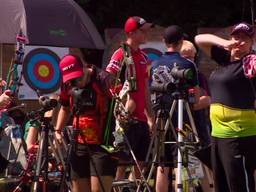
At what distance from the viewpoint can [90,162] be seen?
6.44 meters

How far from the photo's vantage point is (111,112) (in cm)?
654

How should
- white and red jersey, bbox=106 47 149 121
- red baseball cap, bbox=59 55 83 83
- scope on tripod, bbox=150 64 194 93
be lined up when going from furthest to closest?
white and red jersey, bbox=106 47 149 121 < red baseball cap, bbox=59 55 83 83 < scope on tripod, bbox=150 64 194 93

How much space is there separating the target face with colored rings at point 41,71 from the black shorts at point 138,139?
437 centimetres

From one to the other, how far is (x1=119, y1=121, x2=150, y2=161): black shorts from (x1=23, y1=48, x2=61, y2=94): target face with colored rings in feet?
14.3

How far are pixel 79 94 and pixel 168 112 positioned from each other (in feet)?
2.90

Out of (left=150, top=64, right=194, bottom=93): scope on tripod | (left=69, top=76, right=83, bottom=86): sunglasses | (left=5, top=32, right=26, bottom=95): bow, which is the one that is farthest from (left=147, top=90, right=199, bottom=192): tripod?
(left=5, top=32, right=26, bottom=95): bow

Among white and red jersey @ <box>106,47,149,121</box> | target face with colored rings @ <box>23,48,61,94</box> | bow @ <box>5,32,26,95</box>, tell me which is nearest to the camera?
bow @ <box>5,32,26,95</box>

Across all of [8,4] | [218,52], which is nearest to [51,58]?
[8,4]

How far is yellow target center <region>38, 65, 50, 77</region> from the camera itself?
1180 cm

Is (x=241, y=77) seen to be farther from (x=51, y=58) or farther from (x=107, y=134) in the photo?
(x=51, y=58)

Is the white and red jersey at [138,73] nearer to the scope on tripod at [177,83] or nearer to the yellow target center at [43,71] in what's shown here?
the scope on tripod at [177,83]

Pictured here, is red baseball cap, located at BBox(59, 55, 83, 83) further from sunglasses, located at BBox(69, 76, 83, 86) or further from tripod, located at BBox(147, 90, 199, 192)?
tripod, located at BBox(147, 90, 199, 192)

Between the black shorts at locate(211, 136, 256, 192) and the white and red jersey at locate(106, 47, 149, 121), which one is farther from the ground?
the white and red jersey at locate(106, 47, 149, 121)

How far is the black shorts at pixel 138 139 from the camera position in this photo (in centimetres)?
739
